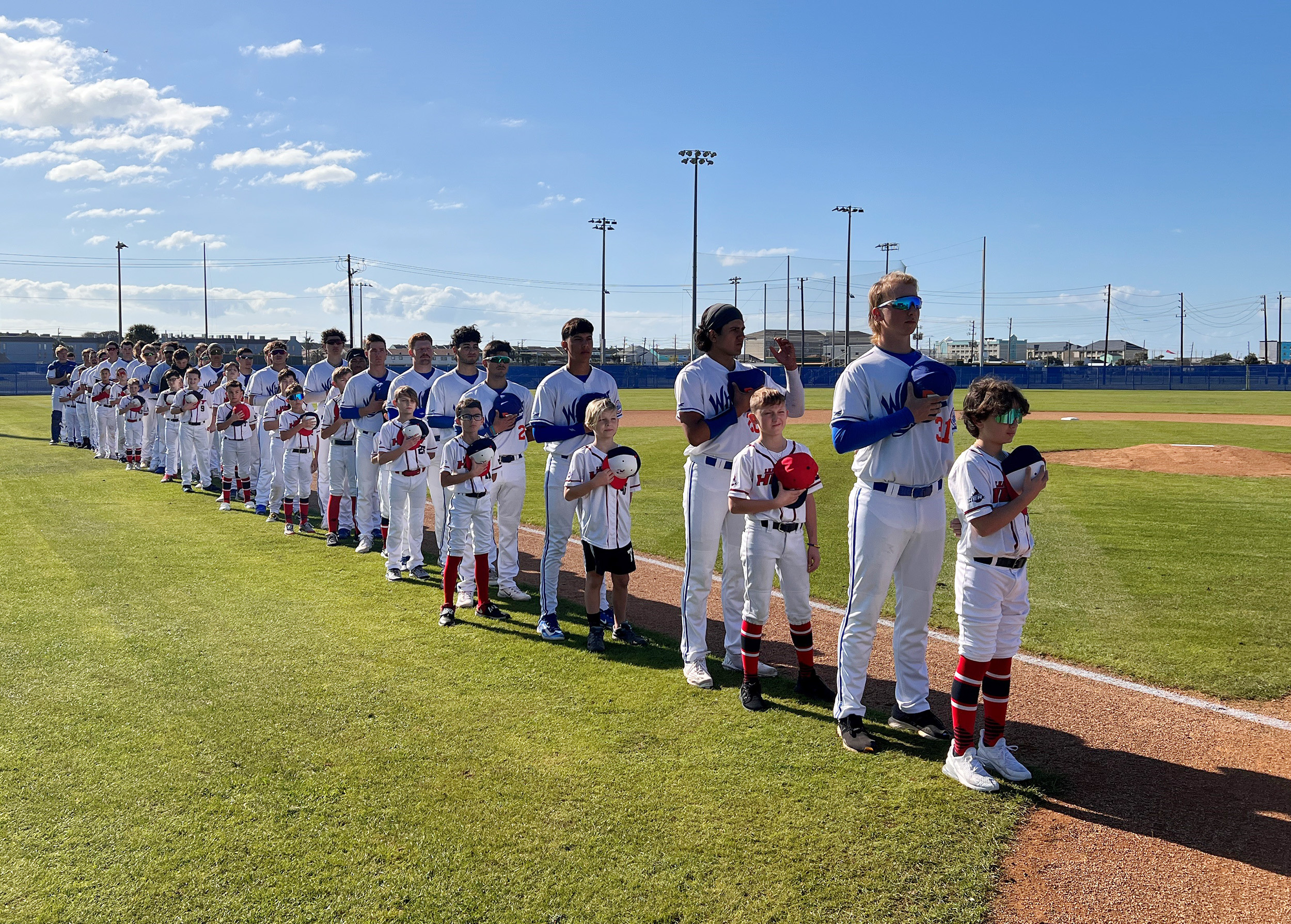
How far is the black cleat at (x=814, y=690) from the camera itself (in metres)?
4.59

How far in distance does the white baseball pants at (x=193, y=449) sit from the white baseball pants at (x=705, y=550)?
10.4 meters

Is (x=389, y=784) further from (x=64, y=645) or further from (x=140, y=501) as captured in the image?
(x=140, y=501)

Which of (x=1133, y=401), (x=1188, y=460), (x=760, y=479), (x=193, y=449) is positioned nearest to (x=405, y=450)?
(x=760, y=479)

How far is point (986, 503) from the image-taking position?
3.55 meters

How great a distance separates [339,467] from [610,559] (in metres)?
4.75

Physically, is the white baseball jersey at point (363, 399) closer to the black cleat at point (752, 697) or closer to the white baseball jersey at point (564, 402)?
the white baseball jersey at point (564, 402)

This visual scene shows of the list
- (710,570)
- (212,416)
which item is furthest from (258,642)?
(212,416)

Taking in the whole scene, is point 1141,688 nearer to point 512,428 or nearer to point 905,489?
point 905,489

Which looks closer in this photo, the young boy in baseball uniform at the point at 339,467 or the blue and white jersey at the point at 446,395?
the blue and white jersey at the point at 446,395

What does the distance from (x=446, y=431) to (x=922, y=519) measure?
4.62 m

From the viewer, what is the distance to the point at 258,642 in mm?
5492

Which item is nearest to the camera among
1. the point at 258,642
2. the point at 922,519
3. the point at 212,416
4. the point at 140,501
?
the point at 922,519

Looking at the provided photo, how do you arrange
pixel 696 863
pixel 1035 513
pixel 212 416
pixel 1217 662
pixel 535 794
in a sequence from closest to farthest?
pixel 696 863, pixel 535 794, pixel 1217 662, pixel 1035 513, pixel 212 416

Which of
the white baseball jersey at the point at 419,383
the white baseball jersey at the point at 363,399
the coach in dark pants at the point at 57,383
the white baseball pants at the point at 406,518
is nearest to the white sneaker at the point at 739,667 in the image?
the white baseball pants at the point at 406,518
